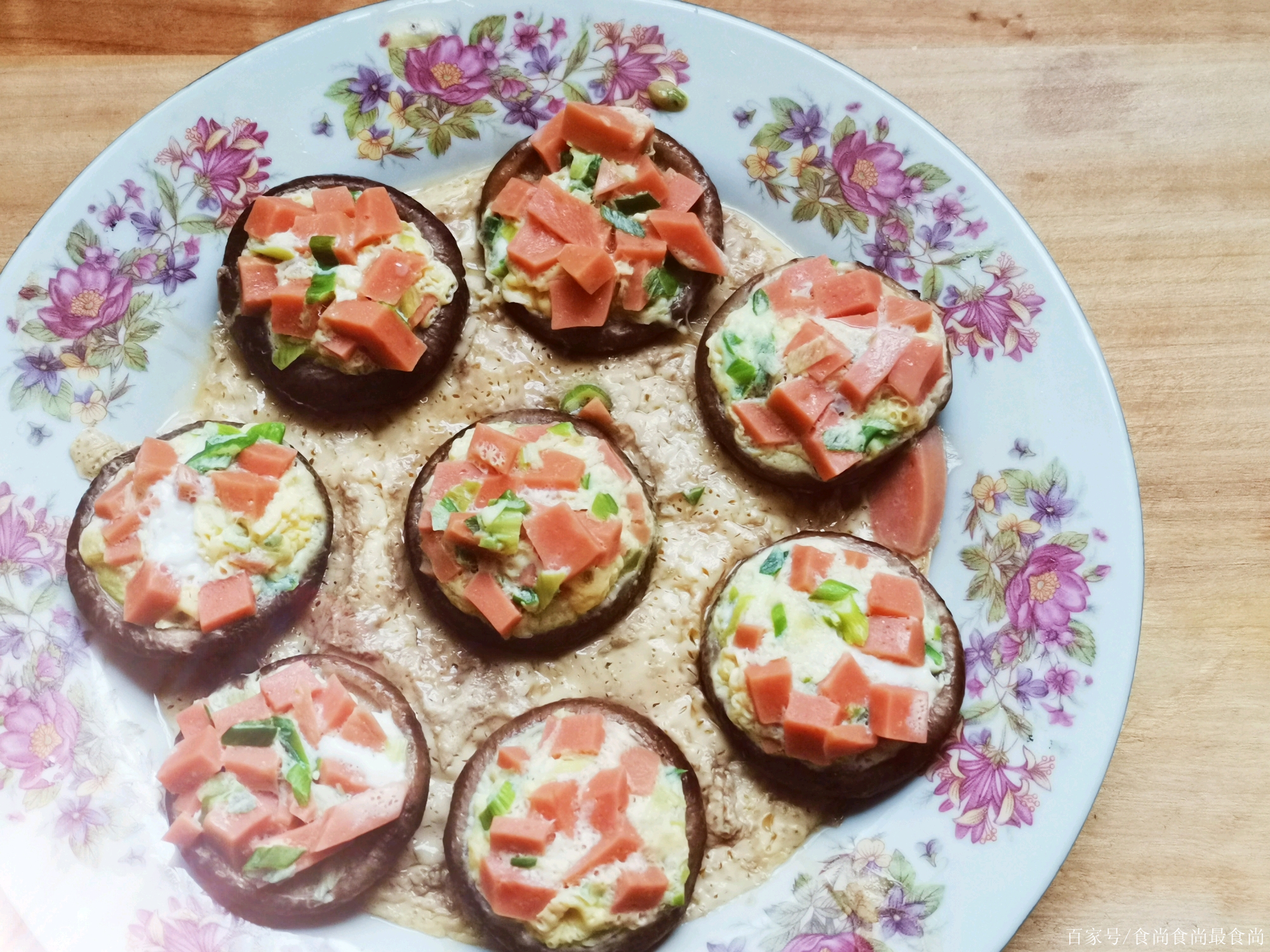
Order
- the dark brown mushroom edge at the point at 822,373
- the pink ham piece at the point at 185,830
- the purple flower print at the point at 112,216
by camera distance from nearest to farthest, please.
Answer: the pink ham piece at the point at 185,830
the dark brown mushroom edge at the point at 822,373
the purple flower print at the point at 112,216

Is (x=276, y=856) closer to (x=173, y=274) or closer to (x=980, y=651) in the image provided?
(x=173, y=274)

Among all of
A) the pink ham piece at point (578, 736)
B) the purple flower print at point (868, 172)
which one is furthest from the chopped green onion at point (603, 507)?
the purple flower print at point (868, 172)

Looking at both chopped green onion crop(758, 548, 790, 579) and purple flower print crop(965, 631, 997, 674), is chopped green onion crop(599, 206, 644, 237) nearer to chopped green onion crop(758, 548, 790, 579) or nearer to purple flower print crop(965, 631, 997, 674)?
chopped green onion crop(758, 548, 790, 579)

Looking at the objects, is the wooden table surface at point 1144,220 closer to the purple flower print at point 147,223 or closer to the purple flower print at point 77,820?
the purple flower print at point 147,223

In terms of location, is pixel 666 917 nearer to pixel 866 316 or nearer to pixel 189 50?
pixel 866 316

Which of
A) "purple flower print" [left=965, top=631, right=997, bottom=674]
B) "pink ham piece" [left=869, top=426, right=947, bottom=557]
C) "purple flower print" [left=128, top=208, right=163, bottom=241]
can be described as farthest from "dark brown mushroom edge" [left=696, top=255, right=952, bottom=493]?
"purple flower print" [left=128, top=208, right=163, bottom=241]

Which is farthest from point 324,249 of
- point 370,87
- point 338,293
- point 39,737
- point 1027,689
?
point 1027,689
